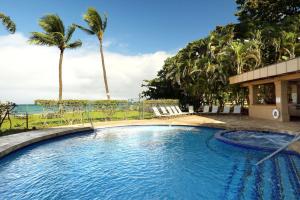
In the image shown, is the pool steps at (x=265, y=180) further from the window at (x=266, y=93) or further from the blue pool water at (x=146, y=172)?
the window at (x=266, y=93)

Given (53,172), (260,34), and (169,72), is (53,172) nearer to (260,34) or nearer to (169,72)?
(169,72)

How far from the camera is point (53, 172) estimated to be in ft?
22.9

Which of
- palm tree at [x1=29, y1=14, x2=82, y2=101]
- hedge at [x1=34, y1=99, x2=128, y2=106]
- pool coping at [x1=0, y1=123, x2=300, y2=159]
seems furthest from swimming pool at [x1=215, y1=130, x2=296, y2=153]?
palm tree at [x1=29, y1=14, x2=82, y2=101]

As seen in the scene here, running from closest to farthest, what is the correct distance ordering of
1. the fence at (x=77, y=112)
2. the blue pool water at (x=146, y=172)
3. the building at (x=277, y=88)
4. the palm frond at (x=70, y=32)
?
the blue pool water at (x=146, y=172), the building at (x=277, y=88), the fence at (x=77, y=112), the palm frond at (x=70, y=32)


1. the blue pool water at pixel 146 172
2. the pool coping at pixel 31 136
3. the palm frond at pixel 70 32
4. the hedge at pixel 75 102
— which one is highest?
the palm frond at pixel 70 32

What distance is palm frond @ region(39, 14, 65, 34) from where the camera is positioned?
25839mm

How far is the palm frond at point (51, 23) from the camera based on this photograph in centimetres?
2584

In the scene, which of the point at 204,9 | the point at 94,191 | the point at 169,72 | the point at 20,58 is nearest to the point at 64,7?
the point at 20,58

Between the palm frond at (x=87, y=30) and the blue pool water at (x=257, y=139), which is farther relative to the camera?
the palm frond at (x=87, y=30)

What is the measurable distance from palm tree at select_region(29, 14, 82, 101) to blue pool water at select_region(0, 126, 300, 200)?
17.9 m

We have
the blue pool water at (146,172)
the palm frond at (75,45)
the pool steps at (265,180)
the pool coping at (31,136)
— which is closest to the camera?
the pool steps at (265,180)

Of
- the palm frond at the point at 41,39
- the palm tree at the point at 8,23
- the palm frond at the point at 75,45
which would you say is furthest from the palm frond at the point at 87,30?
the palm tree at the point at 8,23

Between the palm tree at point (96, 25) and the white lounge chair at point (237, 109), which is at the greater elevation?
the palm tree at point (96, 25)

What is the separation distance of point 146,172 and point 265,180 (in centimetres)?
336
